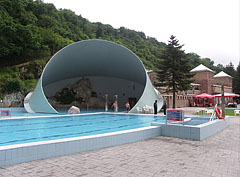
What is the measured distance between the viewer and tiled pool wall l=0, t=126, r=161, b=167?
155 inches

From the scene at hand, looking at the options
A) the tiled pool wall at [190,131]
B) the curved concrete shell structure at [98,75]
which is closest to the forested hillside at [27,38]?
the curved concrete shell structure at [98,75]

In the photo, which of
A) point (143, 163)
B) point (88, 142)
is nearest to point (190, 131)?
point (143, 163)

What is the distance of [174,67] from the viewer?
2078 centimetres

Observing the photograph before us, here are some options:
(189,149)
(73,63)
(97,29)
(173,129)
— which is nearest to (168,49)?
(73,63)

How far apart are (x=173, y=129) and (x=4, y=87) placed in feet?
86.1

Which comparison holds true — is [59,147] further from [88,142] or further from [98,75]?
[98,75]

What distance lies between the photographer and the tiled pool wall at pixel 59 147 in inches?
155

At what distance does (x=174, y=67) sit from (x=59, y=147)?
1802 cm

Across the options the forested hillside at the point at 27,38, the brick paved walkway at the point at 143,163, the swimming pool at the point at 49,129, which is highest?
the forested hillside at the point at 27,38

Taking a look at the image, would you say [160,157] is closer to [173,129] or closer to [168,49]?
[173,129]

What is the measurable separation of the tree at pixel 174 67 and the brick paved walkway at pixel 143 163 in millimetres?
15708

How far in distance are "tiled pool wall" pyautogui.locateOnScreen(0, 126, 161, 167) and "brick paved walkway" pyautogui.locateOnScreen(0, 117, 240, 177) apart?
0.61 feet

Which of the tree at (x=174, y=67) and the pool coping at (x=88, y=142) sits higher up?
the tree at (x=174, y=67)

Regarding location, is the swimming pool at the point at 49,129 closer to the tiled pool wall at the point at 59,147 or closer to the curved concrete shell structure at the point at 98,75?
the tiled pool wall at the point at 59,147
